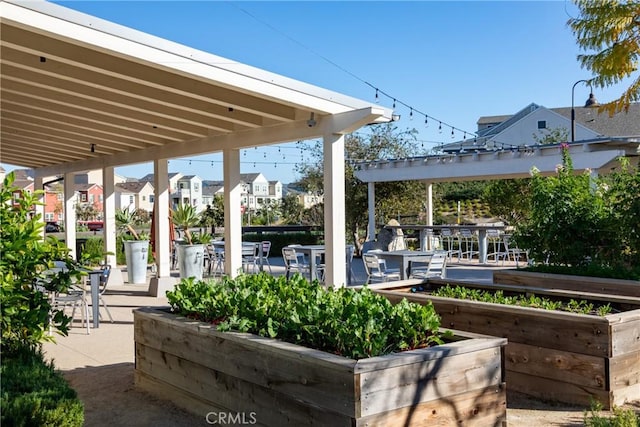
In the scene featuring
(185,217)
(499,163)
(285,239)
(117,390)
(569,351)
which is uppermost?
(499,163)

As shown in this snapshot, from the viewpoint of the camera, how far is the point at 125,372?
17.5 feet

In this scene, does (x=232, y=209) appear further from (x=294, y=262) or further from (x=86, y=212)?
(x=86, y=212)

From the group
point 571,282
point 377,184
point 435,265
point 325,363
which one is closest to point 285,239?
point 377,184

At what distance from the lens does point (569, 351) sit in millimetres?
4188

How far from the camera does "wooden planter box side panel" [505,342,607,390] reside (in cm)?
407

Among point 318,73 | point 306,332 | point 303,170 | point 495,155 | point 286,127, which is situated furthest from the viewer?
point 303,170

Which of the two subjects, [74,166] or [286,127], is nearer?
[286,127]

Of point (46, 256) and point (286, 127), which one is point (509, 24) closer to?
point (286, 127)

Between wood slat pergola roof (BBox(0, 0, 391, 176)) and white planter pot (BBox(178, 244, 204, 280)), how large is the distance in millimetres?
1577

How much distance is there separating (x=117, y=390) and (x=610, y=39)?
7.38m

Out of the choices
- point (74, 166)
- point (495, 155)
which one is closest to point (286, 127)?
point (74, 166)

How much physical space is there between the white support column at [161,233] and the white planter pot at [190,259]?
0.36 meters

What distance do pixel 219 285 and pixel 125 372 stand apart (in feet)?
4.43

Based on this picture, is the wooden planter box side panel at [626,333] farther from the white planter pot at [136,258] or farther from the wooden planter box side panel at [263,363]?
the white planter pot at [136,258]
